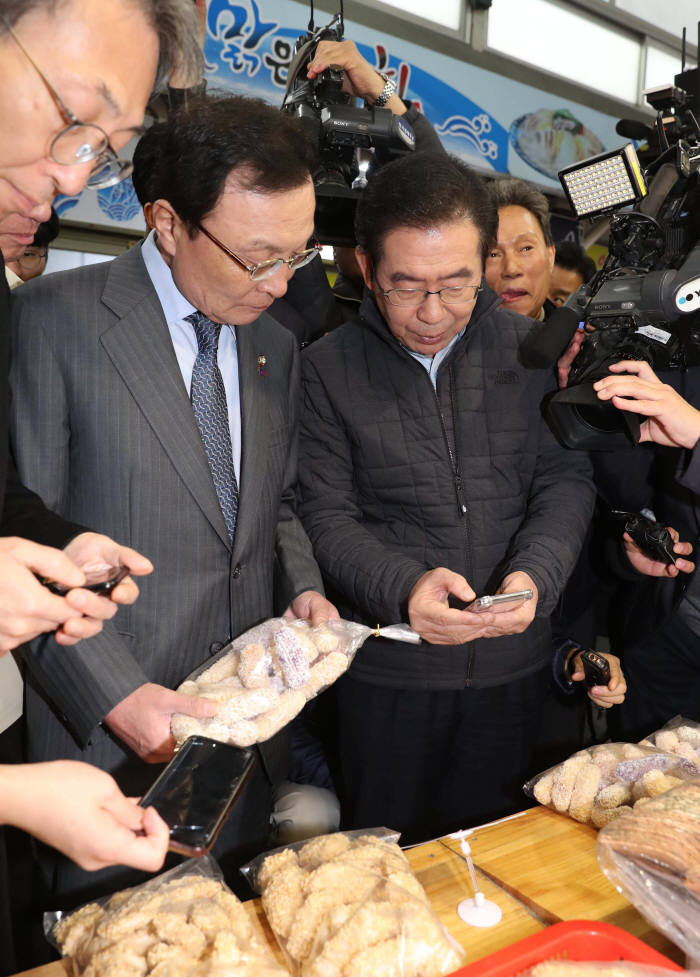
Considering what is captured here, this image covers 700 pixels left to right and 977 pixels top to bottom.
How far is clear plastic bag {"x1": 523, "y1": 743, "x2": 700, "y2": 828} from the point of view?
43.6 inches

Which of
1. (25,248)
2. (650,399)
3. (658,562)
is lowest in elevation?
(658,562)

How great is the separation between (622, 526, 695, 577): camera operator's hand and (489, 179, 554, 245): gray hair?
1.25m

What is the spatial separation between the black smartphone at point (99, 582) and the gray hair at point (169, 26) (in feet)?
1.87

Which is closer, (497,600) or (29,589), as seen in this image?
(29,589)

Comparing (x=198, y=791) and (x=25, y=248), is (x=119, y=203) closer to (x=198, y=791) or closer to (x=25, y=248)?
(x=25, y=248)

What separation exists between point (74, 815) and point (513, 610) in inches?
36.2

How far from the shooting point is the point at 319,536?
163 cm

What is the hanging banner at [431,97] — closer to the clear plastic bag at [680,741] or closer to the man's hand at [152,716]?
the man's hand at [152,716]

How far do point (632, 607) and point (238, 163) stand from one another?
1.24 metres

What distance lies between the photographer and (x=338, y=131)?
5.93 feet

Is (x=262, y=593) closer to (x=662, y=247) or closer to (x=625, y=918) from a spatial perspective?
(x=625, y=918)

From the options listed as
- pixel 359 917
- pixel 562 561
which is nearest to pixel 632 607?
pixel 562 561

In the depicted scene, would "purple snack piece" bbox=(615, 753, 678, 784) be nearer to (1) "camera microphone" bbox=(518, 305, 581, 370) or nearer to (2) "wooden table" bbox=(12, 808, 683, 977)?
(2) "wooden table" bbox=(12, 808, 683, 977)

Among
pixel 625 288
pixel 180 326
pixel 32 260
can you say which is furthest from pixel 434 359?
pixel 32 260
